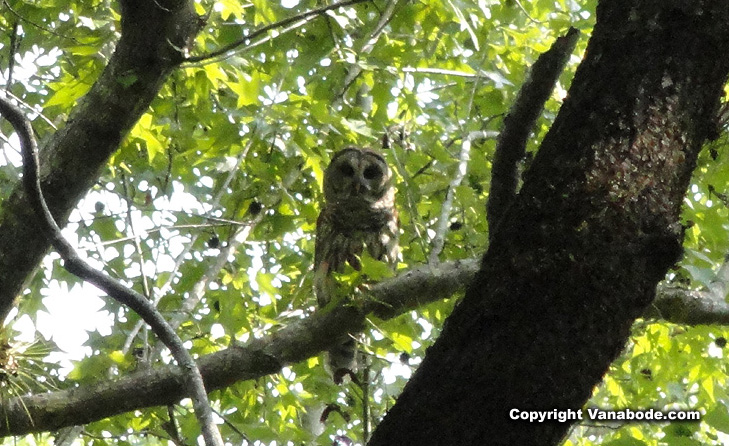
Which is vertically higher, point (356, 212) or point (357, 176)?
point (357, 176)

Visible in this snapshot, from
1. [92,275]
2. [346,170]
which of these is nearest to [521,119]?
[92,275]

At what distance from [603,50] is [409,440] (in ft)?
2.86

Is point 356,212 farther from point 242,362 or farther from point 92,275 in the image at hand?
point 92,275

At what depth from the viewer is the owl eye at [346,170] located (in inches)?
218

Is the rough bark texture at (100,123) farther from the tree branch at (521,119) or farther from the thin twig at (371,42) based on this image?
the thin twig at (371,42)

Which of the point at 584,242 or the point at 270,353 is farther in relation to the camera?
the point at 270,353

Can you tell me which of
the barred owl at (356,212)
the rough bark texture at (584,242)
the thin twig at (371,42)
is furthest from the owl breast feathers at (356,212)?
the rough bark texture at (584,242)

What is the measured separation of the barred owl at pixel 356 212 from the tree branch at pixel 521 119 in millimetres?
3006

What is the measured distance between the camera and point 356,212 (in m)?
5.47

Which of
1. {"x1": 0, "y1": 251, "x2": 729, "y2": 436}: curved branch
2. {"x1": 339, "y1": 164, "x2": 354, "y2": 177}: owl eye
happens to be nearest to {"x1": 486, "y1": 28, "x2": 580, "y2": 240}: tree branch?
{"x1": 0, "y1": 251, "x2": 729, "y2": 436}: curved branch

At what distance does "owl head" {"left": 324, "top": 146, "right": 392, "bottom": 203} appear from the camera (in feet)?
18.0

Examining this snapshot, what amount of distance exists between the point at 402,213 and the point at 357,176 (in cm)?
46

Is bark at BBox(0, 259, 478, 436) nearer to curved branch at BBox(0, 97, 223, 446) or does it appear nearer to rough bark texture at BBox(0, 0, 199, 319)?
rough bark texture at BBox(0, 0, 199, 319)

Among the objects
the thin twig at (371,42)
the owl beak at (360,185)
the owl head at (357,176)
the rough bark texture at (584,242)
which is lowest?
the rough bark texture at (584,242)
